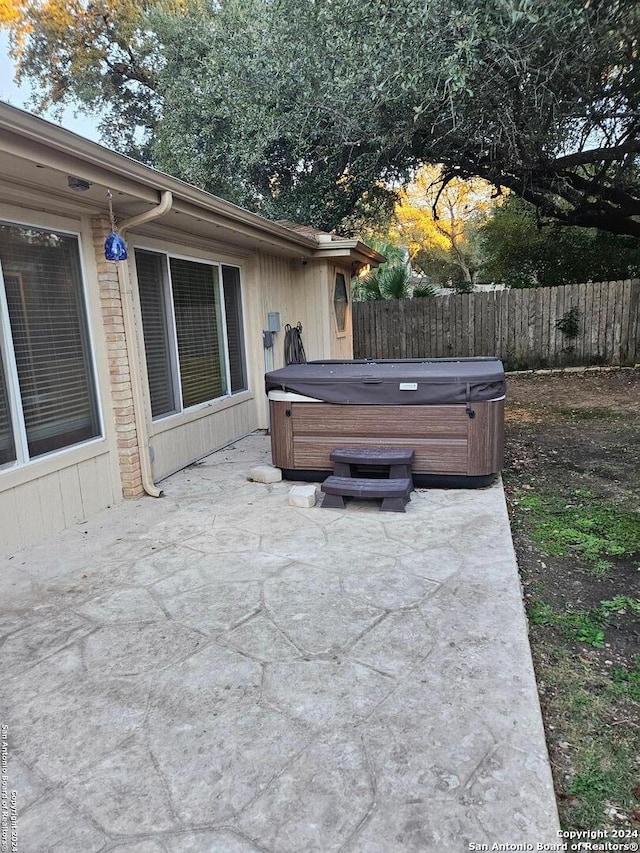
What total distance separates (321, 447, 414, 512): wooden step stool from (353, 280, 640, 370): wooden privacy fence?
8.03 m

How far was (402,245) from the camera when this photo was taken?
2617 centimetres

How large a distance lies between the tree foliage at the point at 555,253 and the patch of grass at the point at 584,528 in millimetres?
8944

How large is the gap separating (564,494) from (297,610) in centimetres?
273

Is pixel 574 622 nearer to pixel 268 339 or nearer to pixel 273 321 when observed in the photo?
pixel 268 339

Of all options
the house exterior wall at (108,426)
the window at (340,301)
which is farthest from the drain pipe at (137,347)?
the window at (340,301)

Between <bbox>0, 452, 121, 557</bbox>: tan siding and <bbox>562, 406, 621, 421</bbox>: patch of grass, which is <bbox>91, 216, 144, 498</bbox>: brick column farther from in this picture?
<bbox>562, 406, 621, 421</bbox>: patch of grass

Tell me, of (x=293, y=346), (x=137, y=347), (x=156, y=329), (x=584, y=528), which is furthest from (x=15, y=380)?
(x=293, y=346)

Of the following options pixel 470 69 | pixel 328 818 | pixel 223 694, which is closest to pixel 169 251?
pixel 470 69

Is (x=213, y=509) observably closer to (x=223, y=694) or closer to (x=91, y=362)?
(x=91, y=362)

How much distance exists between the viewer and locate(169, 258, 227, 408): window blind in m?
5.48

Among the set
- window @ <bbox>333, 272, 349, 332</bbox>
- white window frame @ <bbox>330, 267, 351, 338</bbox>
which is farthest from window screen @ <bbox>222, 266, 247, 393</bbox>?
window @ <bbox>333, 272, 349, 332</bbox>

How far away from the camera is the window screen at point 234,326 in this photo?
6508 millimetres

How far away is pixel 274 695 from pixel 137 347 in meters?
3.24

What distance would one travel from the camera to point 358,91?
6883 mm
